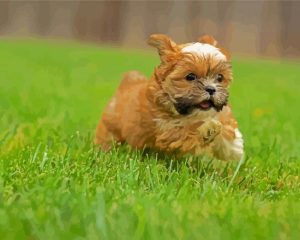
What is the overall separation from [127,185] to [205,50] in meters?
1.09

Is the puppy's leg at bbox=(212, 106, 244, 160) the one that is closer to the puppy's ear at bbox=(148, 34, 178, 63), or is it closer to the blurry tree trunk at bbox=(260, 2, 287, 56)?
the puppy's ear at bbox=(148, 34, 178, 63)

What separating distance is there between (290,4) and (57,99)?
1062 centimetres

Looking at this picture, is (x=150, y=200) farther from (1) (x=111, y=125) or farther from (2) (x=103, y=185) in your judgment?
(1) (x=111, y=125)

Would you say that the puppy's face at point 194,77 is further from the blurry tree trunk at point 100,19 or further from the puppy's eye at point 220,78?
the blurry tree trunk at point 100,19

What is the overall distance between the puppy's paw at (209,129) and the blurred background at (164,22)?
487 inches

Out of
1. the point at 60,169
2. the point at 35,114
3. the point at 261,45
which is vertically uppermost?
the point at 60,169

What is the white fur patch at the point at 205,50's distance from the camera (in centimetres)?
406

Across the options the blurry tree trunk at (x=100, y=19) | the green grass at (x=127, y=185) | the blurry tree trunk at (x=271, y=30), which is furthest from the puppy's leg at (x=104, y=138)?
the blurry tree trunk at (x=100, y=19)

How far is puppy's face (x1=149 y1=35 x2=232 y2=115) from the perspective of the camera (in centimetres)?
399

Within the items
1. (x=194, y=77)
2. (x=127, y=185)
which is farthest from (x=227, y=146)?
(x=127, y=185)

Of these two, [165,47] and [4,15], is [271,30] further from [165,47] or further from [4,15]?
[165,47]

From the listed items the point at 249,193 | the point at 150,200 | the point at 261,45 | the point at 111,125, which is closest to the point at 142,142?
the point at 111,125

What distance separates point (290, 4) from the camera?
55.9 ft

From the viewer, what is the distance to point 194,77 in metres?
4.04
